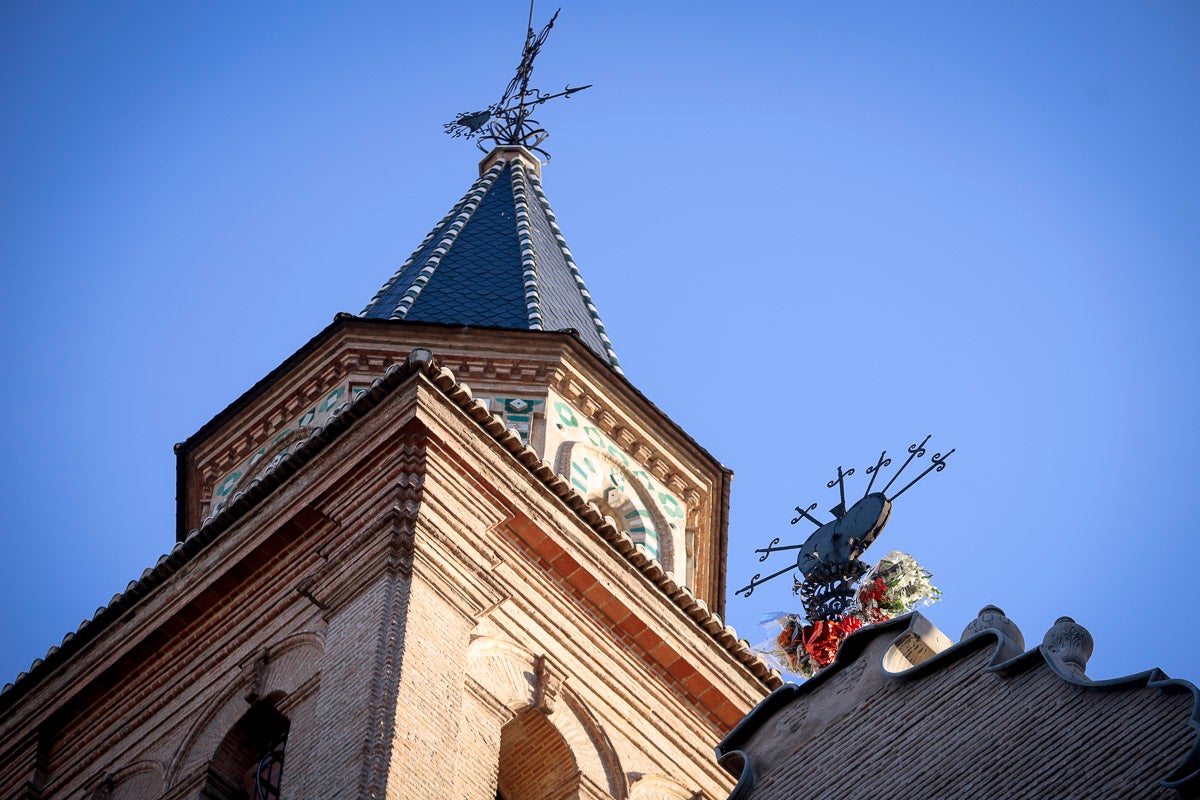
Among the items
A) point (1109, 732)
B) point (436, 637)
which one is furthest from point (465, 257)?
point (1109, 732)

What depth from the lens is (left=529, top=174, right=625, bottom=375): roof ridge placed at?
24844 mm

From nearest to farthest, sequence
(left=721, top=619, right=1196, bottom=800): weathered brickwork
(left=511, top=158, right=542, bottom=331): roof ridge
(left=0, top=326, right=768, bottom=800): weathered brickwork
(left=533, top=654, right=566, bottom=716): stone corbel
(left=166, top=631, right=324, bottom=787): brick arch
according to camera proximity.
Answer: (left=721, top=619, right=1196, bottom=800): weathered brickwork
(left=0, top=326, right=768, bottom=800): weathered brickwork
(left=166, top=631, right=324, bottom=787): brick arch
(left=533, top=654, right=566, bottom=716): stone corbel
(left=511, top=158, right=542, bottom=331): roof ridge

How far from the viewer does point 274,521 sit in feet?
64.1

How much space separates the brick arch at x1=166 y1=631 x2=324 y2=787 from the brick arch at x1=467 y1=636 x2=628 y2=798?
4.19ft

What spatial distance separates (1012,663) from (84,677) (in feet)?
31.2

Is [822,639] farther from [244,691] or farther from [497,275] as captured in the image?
[497,275]

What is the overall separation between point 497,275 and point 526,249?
1.09 meters

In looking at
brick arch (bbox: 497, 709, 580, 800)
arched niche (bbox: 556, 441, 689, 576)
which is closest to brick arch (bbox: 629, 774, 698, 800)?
brick arch (bbox: 497, 709, 580, 800)

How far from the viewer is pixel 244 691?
62.2 ft

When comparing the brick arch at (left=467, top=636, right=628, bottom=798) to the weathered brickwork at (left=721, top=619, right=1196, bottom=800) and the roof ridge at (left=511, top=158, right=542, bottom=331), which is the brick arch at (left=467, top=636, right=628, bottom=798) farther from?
the roof ridge at (left=511, top=158, right=542, bottom=331)

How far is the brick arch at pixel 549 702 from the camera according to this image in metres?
18.7

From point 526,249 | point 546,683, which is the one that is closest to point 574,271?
point 526,249

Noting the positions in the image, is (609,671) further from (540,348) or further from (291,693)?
(540,348)

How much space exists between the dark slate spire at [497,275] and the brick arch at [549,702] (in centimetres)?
534
